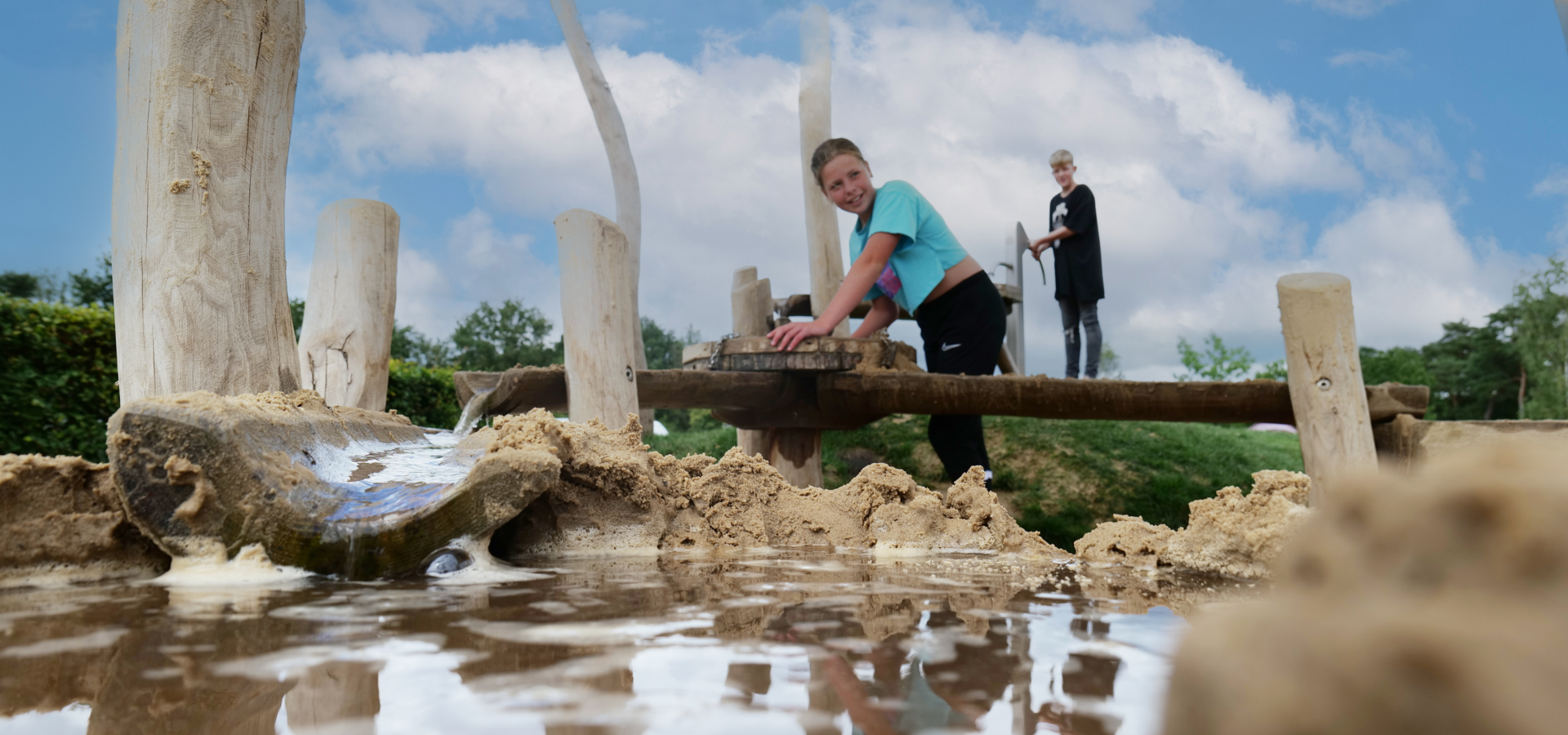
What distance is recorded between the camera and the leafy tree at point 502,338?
23219mm

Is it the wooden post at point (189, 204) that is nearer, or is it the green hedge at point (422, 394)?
the wooden post at point (189, 204)

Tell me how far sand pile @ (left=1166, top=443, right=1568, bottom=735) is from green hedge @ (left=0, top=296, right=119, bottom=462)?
6772mm

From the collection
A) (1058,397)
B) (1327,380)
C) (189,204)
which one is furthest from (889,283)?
(189,204)

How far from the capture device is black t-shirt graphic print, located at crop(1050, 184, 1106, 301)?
6.75 meters

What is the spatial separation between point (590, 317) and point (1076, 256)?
4219 mm

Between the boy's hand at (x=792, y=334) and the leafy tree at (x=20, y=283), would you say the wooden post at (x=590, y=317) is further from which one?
the leafy tree at (x=20, y=283)

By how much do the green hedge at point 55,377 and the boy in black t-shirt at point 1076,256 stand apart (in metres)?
6.56

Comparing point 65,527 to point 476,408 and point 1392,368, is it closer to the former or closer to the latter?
point 476,408

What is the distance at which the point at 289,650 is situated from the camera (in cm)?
125

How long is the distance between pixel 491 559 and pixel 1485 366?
28.3m

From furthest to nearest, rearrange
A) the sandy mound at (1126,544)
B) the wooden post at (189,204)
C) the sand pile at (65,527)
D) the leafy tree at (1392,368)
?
1. the leafy tree at (1392,368)
2. the wooden post at (189,204)
3. the sandy mound at (1126,544)
4. the sand pile at (65,527)

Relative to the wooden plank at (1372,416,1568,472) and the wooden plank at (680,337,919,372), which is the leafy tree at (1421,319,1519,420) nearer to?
the wooden plank at (1372,416,1568,472)

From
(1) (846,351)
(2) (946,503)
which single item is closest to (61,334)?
(1) (846,351)

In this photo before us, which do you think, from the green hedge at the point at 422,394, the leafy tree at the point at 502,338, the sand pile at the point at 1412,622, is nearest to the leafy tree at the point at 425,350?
the leafy tree at the point at 502,338
